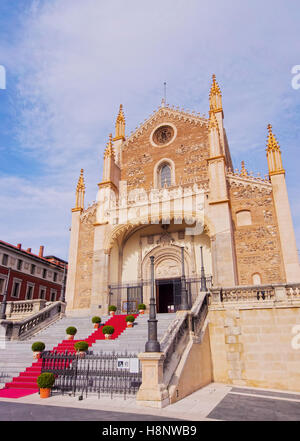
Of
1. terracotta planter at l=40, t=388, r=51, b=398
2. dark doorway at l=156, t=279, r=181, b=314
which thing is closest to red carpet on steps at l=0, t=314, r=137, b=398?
terracotta planter at l=40, t=388, r=51, b=398

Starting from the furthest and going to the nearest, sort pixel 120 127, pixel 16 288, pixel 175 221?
pixel 16 288 → pixel 120 127 → pixel 175 221

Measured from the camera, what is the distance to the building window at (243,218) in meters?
19.5

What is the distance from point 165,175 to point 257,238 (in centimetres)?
985

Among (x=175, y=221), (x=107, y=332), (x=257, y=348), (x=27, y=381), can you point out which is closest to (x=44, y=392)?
(x=27, y=381)

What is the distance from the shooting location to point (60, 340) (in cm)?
1448

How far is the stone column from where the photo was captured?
7.57m

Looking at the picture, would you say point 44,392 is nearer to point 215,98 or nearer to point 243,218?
point 243,218

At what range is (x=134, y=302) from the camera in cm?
2155

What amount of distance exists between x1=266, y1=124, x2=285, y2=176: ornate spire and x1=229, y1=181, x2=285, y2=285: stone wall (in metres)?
1.27

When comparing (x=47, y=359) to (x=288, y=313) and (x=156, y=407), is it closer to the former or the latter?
(x=156, y=407)

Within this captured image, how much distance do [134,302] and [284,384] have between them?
11.5 metres

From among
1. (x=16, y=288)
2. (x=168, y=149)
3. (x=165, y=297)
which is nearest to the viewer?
(x=165, y=297)
